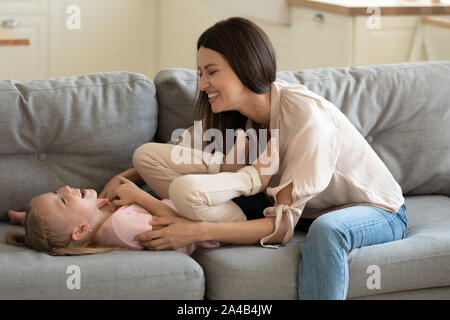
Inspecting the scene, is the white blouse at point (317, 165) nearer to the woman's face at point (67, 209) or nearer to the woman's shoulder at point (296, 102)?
the woman's shoulder at point (296, 102)

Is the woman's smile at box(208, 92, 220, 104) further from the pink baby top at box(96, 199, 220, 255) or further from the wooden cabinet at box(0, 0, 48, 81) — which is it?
the wooden cabinet at box(0, 0, 48, 81)

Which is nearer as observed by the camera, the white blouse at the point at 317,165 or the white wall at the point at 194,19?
the white blouse at the point at 317,165

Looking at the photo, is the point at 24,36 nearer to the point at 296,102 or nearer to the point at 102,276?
the point at 296,102

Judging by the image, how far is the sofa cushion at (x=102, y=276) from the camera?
169 centimetres

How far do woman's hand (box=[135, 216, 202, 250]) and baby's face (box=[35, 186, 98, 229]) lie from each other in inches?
6.2

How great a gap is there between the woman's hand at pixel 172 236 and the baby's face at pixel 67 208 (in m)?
0.16

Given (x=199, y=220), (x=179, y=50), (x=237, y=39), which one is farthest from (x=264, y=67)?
(x=179, y=50)

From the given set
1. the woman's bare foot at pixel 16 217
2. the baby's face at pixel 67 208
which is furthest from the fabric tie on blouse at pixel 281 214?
the woman's bare foot at pixel 16 217

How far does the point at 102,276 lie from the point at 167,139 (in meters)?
0.73

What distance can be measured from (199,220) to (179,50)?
120 inches

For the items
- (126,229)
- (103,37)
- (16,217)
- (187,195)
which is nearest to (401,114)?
(187,195)

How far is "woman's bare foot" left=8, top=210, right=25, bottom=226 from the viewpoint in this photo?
6.98ft

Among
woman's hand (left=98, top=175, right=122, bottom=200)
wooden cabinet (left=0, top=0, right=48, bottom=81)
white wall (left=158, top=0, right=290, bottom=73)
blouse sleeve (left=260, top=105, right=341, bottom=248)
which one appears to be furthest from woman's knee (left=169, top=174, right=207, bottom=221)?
wooden cabinet (left=0, top=0, right=48, bottom=81)
